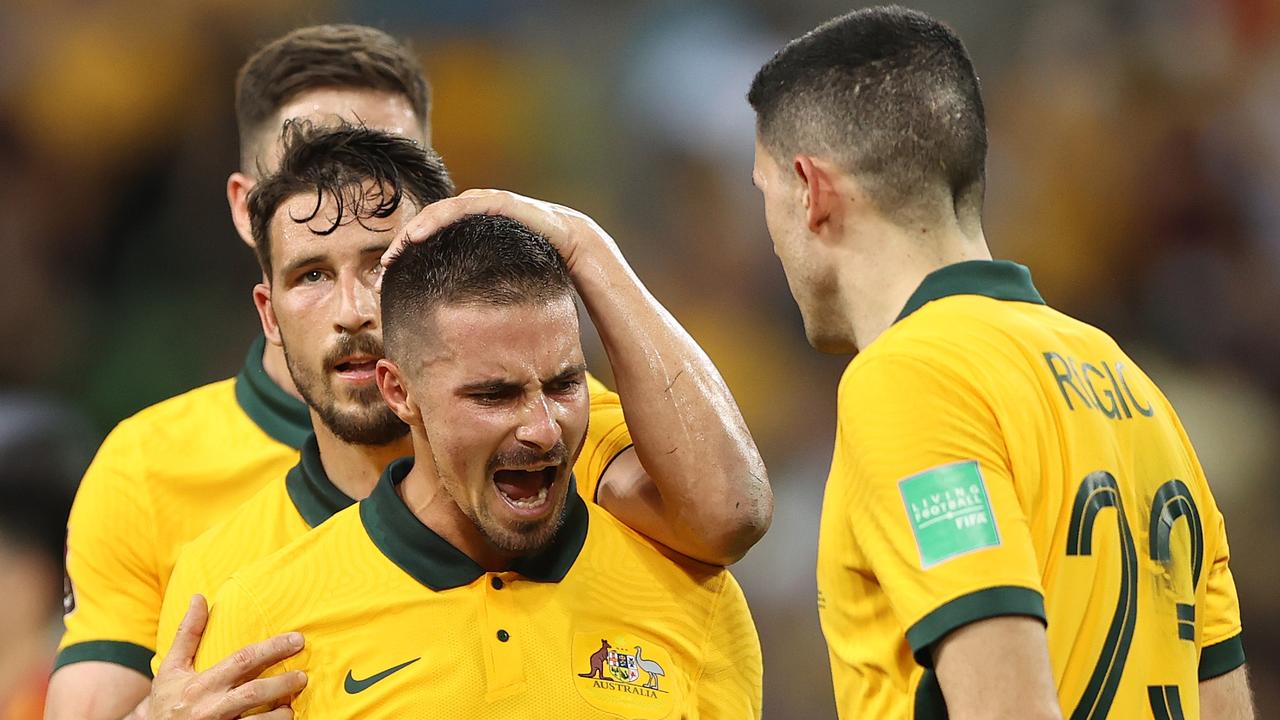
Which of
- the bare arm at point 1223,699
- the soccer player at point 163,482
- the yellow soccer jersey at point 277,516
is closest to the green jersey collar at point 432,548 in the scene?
the yellow soccer jersey at point 277,516

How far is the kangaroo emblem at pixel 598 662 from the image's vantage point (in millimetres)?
2324

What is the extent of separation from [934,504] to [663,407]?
1.99ft

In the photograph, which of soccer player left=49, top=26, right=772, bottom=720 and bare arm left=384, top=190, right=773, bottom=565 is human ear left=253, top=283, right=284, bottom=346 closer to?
soccer player left=49, top=26, right=772, bottom=720

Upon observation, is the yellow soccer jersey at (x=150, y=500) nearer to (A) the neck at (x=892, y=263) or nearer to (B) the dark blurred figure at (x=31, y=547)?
(B) the dark blurred figure at (x=31, y=547)

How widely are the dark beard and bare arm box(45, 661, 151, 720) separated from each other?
32.4 inches

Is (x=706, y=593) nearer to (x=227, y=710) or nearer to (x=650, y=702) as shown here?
(x=650, y=702)

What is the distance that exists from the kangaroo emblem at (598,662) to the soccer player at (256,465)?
0.24 m

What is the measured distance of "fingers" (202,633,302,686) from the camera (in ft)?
7.30

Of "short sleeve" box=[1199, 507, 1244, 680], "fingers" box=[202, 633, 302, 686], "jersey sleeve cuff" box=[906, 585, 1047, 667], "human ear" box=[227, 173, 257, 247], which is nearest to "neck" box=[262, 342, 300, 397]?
"human ear" box=[227, 173, 257, 247]

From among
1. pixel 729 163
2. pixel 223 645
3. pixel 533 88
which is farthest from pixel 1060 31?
pixel 223 645

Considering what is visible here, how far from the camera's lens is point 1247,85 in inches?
249

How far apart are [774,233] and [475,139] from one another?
426cm

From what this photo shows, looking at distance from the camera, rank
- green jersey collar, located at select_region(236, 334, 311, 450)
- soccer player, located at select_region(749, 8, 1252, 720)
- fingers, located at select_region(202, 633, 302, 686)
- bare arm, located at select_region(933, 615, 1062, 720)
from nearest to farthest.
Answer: bare arm, located at select_region(933, 615, 1062, 720) → soccer player, located at select_region(749, 8, 1252, 720) → fingers, located at select_region(202, 633, 302, 686) → green jersey collar, located at select_region(236, 334, 311, 450)

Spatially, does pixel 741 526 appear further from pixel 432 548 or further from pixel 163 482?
pixel 163 482
